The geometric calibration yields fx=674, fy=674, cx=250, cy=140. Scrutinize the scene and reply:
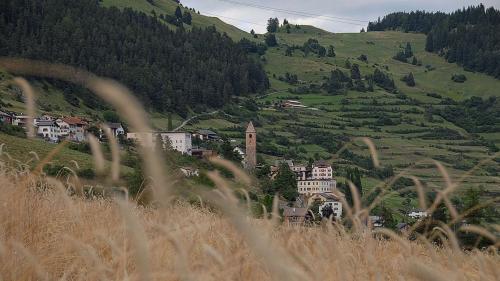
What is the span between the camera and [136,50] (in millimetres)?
152000

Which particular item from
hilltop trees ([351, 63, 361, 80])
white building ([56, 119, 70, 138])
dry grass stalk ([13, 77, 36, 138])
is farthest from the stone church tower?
dry grass stalk ([13, 77, 36, 138])

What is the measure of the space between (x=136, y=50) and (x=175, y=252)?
153m

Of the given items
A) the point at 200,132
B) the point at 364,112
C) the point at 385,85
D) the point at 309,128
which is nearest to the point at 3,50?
the point at 200,132

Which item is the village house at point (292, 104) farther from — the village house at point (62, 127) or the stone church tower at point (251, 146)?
the village house at point (62, 127)

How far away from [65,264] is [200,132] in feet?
402

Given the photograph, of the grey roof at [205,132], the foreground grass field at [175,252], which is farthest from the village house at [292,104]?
the foreground grass field at [175,252]

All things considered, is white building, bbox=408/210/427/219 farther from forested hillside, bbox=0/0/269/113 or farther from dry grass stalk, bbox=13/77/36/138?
forested hillside, bbox=0/0/269/113

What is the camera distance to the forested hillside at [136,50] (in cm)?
12612

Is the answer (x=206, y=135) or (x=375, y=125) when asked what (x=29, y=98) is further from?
(x=375, y=125)

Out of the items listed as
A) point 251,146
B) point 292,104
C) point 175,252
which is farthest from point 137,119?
point 292,104

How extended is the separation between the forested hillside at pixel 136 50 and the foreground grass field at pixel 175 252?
364 ft

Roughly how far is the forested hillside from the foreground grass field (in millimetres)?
110811

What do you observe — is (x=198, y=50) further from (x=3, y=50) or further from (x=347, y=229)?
(x=347, y=229)

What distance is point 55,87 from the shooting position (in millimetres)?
120688
